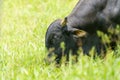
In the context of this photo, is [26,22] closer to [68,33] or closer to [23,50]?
[23,50]

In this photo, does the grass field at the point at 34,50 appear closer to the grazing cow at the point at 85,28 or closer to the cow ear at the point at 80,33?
the grazing cow at the point at 85,28

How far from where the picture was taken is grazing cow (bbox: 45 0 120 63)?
24.0 feet

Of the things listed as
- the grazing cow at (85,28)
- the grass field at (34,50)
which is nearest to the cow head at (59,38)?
the grazing cow at (85,28)

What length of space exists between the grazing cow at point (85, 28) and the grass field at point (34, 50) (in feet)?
1.03

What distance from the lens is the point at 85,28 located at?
7.41 meters

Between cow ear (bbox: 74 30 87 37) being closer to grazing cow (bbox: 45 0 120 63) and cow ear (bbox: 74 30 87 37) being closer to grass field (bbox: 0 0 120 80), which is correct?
grazing cow (bbox: 45 0 120 63)

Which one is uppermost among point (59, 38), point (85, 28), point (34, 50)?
point (85, 28)

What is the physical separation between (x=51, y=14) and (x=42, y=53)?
3.08 metres

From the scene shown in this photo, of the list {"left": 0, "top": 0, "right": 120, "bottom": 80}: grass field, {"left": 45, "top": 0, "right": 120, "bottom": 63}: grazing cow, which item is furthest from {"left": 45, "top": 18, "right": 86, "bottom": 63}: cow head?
Answer: {"left": 0, "top": 0, "right": 120, "bottom": 80}: grass field

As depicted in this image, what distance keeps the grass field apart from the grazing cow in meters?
0.31

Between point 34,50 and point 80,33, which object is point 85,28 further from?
point 34,50

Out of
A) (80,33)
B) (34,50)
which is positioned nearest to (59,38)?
(80,33)

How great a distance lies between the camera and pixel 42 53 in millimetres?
7863

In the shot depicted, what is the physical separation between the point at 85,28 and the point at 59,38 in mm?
386
